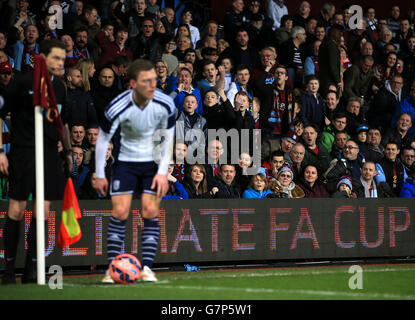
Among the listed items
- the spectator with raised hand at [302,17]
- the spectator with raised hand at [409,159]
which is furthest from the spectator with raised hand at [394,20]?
the spectator with raised hand at [409,159]

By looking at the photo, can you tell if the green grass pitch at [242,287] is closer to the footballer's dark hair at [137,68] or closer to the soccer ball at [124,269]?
the soccer ball at [124,269]

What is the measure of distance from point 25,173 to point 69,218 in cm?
68

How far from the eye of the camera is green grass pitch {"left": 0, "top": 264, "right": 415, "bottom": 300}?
24.1 feet

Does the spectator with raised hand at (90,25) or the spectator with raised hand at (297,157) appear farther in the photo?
the spectator with raised hand at (90,25)

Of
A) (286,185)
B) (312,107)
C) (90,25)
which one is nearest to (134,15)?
(90,25)

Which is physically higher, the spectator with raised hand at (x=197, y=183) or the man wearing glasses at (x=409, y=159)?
the man wearing glasses at (x=409, y=159)

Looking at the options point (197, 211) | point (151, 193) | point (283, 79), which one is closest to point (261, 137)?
point (283, 79)

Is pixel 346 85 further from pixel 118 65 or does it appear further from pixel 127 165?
pixel 127 165

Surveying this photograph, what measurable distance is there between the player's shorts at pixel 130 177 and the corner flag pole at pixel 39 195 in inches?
27.9

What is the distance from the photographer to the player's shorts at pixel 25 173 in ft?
27.7

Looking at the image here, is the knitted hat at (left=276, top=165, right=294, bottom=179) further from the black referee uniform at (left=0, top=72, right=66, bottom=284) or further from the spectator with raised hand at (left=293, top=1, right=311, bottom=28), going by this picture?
the spectator with raised hand at (left=293, top=1, right=311, bottom=28)

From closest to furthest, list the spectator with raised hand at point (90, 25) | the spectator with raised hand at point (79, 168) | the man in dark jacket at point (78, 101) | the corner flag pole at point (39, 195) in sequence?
1. the corner flag pole at point (39, 195)
2. the spectator with raised hand at point (79, 168)
3. the man in dark jacket at point (78, 101)
4. the spectator with raised hand at point (90, 25)

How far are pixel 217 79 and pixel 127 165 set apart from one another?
22.1 ft
